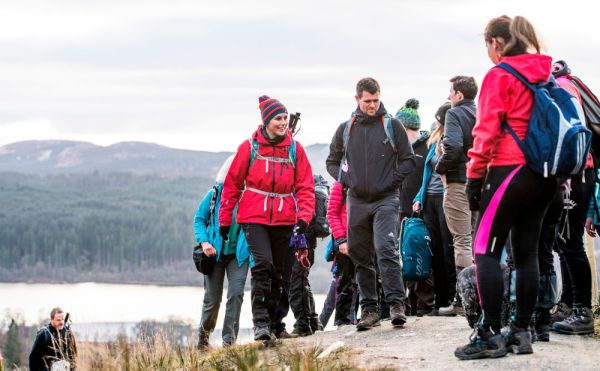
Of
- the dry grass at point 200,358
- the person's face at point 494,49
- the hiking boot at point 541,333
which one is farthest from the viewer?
the hiking boot at point 541,333

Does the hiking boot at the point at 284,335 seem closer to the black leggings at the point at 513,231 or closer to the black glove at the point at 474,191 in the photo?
the black leggings at the point at 513,231

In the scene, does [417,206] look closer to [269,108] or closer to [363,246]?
[363,246]

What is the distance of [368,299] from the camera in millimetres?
8195

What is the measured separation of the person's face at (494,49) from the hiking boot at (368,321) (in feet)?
9.95

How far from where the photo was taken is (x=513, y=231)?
5859 mm

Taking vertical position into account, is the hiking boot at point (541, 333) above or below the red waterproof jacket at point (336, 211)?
below

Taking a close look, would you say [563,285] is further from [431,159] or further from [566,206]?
[431,159]

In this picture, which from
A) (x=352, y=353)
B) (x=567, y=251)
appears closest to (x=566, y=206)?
(x=567, y=251)

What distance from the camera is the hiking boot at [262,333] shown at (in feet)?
25.7

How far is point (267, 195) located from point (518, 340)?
275 centimetres

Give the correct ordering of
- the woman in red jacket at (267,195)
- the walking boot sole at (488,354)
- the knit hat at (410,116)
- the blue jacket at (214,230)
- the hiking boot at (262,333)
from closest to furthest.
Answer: the walking boot sole at (488,354) < the hiking boot at (262,333) < the woman in red jacket at (267,195) < the blue jacket at (214,230) < the knit hat at (410,116)

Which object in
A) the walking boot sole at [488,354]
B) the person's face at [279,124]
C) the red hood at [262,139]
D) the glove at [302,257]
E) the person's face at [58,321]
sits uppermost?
the person's face at [279,124]

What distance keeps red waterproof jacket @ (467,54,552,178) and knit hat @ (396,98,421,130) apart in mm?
3722

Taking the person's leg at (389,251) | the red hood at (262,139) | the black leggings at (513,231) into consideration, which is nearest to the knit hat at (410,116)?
the person's leg at (389,251)
